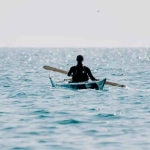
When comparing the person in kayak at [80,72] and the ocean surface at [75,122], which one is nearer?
the ocean surface at [75,122]

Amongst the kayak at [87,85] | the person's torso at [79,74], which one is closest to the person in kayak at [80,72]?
the person's torso at [79,74]

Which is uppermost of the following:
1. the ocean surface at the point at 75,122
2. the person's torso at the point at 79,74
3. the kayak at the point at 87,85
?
the person's torso at the point at 79,74

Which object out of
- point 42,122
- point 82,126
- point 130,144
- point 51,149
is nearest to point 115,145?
point 130,144

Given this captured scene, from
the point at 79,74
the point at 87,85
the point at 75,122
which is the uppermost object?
the point at 79,74

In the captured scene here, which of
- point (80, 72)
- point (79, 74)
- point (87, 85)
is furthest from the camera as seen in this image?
point (87, 85)

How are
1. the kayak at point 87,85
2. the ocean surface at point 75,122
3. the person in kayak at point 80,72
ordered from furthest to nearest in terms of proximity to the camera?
the kayak at point 87,85 → the person in kayak at point 80,72 → the ocean surface at point 75,122

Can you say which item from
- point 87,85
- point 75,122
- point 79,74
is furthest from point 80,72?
point 75,122

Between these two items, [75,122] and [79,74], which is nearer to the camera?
[75,122]

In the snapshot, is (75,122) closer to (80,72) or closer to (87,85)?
(80,72)

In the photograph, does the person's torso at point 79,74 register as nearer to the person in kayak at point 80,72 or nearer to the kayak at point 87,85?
the person in kayak at point 80,72

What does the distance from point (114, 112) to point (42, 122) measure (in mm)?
2959

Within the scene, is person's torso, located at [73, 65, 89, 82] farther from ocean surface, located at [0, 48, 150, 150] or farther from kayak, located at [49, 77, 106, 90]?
ocean surface, located at [0, 48, 150, 150]

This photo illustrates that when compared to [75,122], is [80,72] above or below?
above

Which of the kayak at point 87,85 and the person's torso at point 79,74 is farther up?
the person's torso at point 79,74
